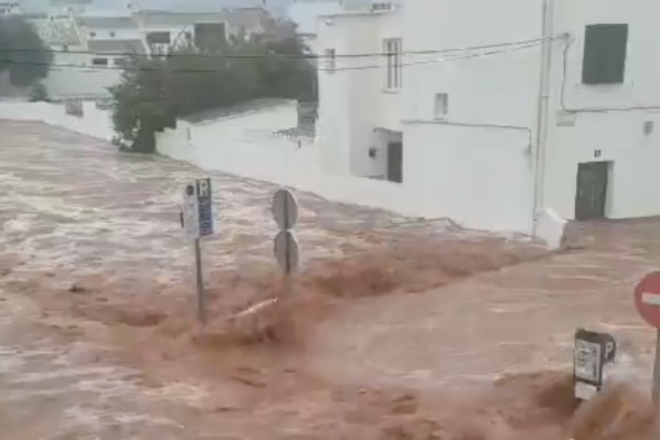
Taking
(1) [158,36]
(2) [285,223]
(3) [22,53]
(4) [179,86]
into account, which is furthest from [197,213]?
(1) [158,36]

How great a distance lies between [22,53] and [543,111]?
1643 inches

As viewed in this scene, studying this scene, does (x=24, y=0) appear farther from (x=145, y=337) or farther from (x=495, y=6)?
(x=145, y=337)

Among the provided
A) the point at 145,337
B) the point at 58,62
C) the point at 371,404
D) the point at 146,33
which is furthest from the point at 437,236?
the point at 146,33

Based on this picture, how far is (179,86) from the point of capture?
1517 inches

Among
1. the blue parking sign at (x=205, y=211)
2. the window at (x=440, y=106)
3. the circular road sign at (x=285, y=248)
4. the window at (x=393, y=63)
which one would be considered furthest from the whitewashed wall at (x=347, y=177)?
the blue parking sign at (x=205, y=211)

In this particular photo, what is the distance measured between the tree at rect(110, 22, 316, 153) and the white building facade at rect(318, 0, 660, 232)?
15.3 meters

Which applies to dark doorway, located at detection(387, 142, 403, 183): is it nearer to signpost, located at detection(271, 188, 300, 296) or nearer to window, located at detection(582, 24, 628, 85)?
window, located at detection(582, 24, 628, 85)

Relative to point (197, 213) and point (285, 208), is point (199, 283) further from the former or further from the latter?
point (285, 208)

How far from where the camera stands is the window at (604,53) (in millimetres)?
21578

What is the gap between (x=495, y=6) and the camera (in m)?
22.2

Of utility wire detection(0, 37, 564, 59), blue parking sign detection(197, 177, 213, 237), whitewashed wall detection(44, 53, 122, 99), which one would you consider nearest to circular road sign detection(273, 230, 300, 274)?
blue parking sign detection(197, 177, 213, 237)

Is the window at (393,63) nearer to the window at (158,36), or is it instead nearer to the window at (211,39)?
the window at (211,39)

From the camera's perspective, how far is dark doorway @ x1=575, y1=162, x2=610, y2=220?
22203mm

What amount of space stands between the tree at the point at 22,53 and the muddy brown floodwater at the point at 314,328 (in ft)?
102
